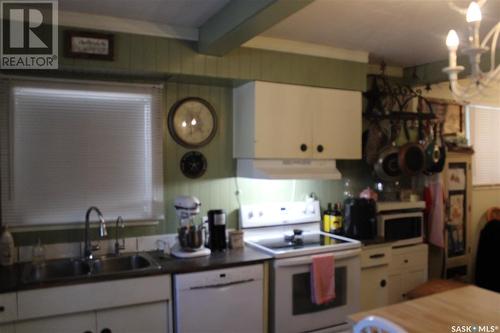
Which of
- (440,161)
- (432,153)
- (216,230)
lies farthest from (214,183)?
(440,161)

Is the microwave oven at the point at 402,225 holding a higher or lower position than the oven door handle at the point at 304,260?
higher

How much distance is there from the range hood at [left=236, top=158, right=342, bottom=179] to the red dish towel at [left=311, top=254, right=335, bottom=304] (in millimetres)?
635

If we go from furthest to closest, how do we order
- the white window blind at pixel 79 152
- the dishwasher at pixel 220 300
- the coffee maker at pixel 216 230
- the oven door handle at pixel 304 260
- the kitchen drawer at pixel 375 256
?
1. the kitchen drawer at pixel 375 256
2. the coffee maker at pixel 216 230
3. the oven door handle at pixel 304 260
4. the white window blind at pixel 79 152
5. the dishwasher at pixel 220 300

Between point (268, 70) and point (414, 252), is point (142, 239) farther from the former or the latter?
point (414, 252)

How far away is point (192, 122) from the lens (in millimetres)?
3010

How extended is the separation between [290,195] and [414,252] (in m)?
1.24

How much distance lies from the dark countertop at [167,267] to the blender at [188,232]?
0.22ft

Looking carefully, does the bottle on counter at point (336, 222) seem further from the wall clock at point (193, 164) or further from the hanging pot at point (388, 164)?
the wall clock at point (193, 164)

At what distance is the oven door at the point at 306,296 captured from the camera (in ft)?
8.90

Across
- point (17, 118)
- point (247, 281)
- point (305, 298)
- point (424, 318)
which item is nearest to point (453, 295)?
point (424, 318)

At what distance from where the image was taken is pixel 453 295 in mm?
2098

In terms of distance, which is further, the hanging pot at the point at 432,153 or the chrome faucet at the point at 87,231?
the hanging pot at the point at 432,153

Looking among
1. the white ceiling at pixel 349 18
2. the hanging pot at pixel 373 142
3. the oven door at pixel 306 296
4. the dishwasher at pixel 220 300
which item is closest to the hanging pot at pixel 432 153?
the hanging pot at pixel 373 142

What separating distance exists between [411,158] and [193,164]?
6.38 feet
